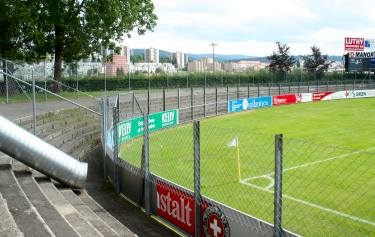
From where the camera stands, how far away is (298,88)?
160 ft

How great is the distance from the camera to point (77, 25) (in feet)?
107

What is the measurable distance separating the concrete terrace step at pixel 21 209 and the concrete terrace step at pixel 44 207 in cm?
23

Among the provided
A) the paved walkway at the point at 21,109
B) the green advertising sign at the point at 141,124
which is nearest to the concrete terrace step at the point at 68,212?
the green advertising sign at the point at 141,124

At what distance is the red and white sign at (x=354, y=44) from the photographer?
196ft

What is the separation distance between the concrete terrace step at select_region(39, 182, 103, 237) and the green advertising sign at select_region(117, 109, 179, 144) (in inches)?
215

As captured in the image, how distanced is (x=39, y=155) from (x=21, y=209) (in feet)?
6.80

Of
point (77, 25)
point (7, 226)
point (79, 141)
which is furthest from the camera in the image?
point (77, 25)

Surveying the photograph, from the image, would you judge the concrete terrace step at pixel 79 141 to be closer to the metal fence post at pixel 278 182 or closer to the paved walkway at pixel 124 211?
the paved walkway at pixel 124 211

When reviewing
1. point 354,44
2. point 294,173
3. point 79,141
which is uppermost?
point 354,44

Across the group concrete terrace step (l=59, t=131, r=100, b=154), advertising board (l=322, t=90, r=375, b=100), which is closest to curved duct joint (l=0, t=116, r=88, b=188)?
concrete terrace step (l=59, t=131, r=100, b=154)

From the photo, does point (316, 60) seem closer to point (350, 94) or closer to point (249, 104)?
point (350, 94)

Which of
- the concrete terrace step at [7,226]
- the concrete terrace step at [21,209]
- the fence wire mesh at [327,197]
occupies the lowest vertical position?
the fence wire mesh at [327,197]

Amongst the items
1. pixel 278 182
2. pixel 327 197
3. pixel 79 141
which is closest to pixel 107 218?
pixel 278 182

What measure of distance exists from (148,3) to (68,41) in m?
7.78
